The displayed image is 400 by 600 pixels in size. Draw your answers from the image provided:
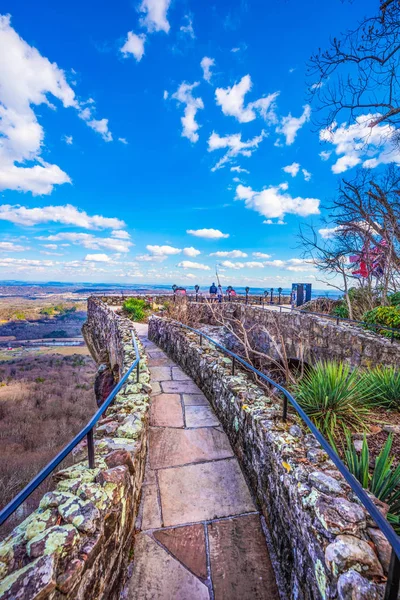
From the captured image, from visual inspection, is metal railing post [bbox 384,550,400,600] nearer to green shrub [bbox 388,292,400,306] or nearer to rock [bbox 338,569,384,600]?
rock [bbox 338,569,384,600]

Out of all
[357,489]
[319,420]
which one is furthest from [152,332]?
[357,489]

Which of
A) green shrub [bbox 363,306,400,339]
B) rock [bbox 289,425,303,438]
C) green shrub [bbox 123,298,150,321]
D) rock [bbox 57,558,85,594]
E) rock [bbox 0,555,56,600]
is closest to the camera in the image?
rock [bbox 0,555,56,600]

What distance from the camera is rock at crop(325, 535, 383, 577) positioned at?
1279 mm

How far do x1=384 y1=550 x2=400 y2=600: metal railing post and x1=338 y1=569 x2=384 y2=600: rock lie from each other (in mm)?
275

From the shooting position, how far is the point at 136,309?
14750mm

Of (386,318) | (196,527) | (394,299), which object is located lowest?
(196,527)

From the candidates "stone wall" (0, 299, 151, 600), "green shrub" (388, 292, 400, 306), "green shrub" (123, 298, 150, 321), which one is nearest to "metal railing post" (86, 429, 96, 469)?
"stone wall" (0, 299, 151, 600)

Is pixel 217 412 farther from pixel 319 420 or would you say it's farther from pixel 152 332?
pixel 152 332

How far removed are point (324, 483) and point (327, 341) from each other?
22.8 ft

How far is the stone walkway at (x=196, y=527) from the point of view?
1823 millimetres

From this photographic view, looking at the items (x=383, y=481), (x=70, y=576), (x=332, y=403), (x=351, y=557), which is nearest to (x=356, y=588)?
(x=351, y=557)

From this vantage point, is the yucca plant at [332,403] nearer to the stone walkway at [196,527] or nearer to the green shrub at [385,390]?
the green shrub at [385,390]

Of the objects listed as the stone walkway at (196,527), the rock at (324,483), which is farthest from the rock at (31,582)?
the rock at (324,483)

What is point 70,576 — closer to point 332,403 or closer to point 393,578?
point 393,578
